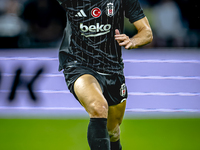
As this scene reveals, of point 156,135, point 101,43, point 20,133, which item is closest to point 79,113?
point 20,133

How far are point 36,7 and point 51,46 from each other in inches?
27.4

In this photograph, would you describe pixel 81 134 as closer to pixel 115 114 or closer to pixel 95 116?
pixel 115 114

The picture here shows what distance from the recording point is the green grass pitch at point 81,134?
10.0 ft

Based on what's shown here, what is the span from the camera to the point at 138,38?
2.10 m

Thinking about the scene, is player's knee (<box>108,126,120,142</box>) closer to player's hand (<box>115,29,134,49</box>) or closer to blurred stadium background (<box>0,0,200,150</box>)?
player's hand (<box>115,29,134,49</box>)

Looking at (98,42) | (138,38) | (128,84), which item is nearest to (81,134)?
(128,84)

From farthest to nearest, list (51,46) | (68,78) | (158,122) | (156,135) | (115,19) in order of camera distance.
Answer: (51,46) → (158,122) → (156,135) → (115,19) → (68,78)

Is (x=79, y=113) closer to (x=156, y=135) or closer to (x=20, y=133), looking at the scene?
(x=20, y=133)

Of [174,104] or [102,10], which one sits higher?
[102,10]

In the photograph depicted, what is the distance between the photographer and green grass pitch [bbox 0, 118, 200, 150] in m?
3.05

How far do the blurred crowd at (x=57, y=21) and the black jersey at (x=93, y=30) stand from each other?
209cm

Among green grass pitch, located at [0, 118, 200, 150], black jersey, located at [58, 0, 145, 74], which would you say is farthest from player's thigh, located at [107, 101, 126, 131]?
green grass pitch, located at [0, 118, 200, 150]

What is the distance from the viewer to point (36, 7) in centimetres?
428

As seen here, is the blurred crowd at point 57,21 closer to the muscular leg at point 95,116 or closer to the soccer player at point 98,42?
the soccer player at point 98,42
